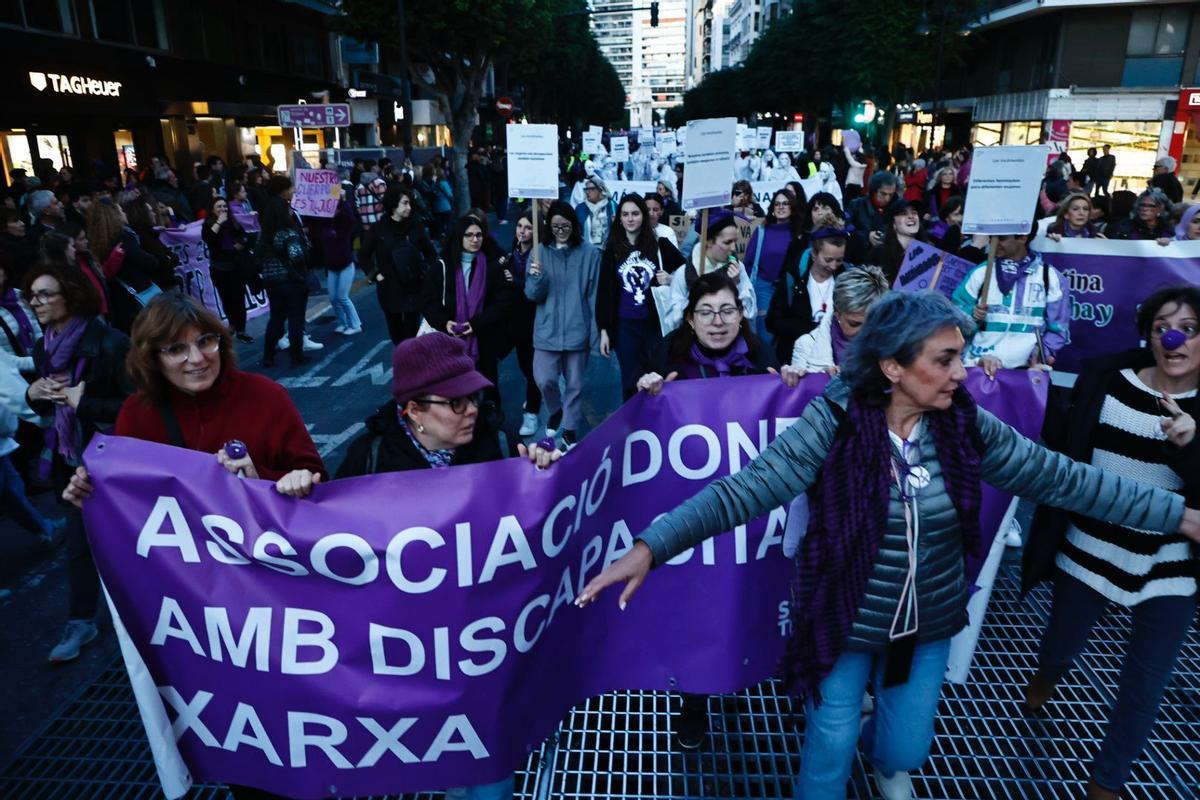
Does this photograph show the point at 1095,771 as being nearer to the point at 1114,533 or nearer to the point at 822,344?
the point at 1114,533

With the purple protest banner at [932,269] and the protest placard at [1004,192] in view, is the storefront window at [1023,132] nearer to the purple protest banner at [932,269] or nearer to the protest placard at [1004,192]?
the purple protest banner at [932,269]

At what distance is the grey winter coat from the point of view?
665 cm

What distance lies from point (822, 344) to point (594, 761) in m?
2.28

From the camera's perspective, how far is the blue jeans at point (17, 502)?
199 inches

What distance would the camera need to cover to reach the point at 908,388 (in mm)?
2434

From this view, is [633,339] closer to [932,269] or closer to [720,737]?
[932,269]

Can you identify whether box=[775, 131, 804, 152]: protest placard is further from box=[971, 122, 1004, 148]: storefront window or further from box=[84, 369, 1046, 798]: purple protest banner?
box=[971, 122, 1004, 148]: storefront window

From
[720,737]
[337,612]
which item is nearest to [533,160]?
[720,737]

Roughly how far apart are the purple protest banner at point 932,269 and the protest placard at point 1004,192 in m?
0.74

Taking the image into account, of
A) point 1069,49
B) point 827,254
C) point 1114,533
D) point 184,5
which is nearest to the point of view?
point 1114,533

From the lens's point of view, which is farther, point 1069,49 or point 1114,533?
point 1069,49

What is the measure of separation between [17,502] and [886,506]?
5088 millimetres

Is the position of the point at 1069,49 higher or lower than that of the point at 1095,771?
higher

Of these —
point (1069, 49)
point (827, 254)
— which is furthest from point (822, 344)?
point (1069, 49)
